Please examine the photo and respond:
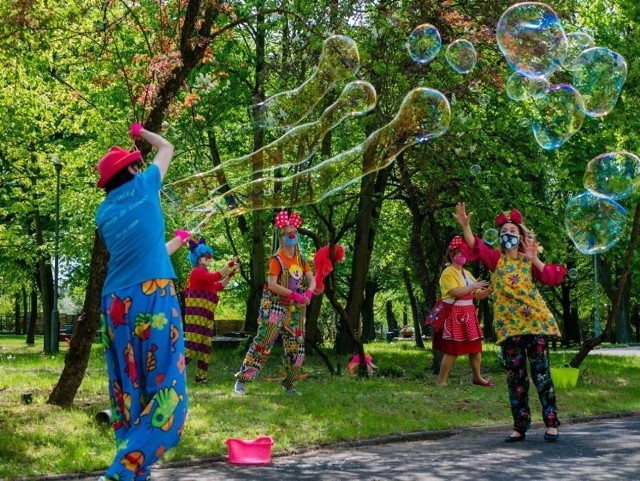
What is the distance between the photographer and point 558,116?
32.9ft

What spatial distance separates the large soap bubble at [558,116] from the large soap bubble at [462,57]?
90cm

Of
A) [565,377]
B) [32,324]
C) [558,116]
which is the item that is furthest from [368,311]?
[558,116]

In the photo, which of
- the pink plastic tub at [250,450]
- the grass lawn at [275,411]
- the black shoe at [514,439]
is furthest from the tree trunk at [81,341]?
the black shoe at [514,439]

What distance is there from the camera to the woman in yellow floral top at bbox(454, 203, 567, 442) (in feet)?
27.2

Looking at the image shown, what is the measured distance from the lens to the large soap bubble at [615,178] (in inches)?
374

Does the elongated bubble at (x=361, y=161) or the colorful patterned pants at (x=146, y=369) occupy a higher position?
the elongated bubble at (x=361, y=161)

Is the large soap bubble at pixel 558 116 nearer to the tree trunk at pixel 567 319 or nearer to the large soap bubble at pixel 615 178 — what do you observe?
the large soap bubble at pixel 615 178

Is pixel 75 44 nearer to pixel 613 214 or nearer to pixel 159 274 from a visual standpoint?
pixel 613 214

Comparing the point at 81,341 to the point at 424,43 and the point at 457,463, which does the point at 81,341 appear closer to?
the point at 457,463

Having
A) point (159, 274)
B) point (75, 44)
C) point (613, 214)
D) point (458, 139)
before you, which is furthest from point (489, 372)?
point (159, 274)

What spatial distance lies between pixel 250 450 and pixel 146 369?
265cm

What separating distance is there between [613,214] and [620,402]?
11.2ft

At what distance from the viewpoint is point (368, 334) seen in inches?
1667

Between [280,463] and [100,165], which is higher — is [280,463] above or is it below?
below
